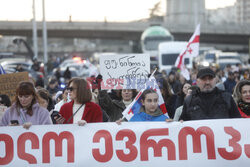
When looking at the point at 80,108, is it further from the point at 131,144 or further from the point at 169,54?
the point at 169,54

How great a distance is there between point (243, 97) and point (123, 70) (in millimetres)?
1905

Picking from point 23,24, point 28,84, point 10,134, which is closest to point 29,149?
point 10,134

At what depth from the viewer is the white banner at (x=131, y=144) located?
5.51 meters

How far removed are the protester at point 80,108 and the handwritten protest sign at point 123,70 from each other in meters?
1.60

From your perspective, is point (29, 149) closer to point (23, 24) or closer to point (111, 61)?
point (111, 61)

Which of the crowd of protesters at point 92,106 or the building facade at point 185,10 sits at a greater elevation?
the building facade at point 185,10

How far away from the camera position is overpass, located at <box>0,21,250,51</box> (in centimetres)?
6389

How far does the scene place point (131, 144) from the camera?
18.6 feet

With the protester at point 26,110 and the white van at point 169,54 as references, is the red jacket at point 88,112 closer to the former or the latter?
the protester at point 26,110

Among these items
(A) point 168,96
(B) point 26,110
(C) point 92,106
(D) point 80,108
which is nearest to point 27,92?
(B) point 26,110

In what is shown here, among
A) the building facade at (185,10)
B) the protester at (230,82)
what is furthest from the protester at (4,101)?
the building facade at (185,10)

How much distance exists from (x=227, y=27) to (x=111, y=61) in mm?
64246

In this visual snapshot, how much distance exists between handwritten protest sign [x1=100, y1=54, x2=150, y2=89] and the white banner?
1.79 m

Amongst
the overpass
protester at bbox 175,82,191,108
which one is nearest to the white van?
protester at bbox 175,82,191,108
